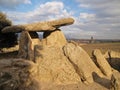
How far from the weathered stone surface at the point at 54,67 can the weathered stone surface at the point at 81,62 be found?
0.23m

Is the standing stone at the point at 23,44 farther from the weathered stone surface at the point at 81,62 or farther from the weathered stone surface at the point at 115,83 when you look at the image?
the weathered stone surface at the point at 115,83

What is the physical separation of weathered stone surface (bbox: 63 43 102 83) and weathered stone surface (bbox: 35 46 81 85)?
23cm

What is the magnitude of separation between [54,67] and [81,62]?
1478 mm

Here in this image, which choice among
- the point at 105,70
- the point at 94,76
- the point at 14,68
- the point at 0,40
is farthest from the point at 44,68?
the point at 0,40

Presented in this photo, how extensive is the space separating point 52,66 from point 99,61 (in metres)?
3.14

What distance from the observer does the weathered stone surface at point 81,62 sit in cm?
1254

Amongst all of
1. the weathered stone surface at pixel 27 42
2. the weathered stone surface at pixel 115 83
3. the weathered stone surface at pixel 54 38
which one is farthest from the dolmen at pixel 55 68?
the weathered stone surface at pixel 54 38

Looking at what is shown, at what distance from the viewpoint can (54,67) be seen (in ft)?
41.1

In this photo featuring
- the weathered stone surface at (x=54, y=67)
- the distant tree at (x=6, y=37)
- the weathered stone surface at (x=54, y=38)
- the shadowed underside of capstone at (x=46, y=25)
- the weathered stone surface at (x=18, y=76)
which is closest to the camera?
the weathered stone surface at (x=18, y=76)

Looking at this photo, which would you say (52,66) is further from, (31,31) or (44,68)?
(31,31)

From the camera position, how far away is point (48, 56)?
42.7ft

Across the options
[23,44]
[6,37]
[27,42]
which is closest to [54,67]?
[27,42]

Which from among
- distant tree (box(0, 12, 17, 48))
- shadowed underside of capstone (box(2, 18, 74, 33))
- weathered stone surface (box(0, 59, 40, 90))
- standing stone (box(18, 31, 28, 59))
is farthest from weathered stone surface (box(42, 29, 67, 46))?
distant tree (box(0, 12, 17, 48))

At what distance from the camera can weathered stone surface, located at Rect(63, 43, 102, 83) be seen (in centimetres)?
1254
